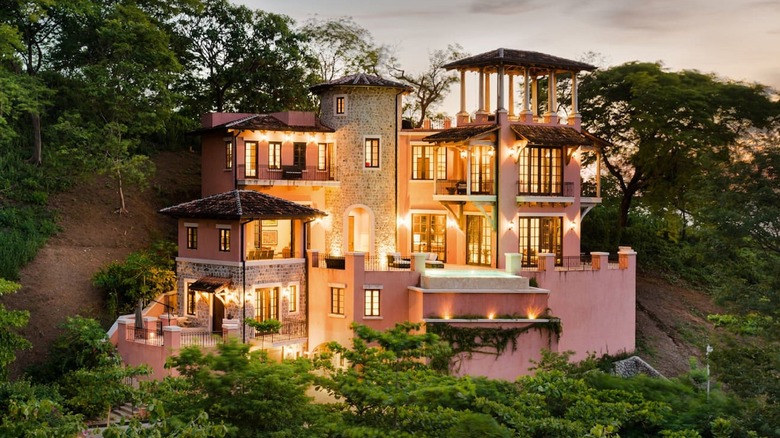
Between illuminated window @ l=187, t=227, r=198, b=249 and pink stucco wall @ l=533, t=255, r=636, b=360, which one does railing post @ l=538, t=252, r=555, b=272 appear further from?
Answer: illuminated window @ l=187, t=227, r=198, b=249

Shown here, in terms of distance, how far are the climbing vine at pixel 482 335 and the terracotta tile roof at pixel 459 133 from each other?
Answer: 7.61 meters

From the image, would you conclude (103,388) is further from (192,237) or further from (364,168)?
(364,168)

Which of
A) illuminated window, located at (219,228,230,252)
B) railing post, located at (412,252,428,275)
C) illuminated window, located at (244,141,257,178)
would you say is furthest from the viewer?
illuminated window, located at (244,141,257,178)

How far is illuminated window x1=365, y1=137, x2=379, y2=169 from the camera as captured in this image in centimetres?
3675

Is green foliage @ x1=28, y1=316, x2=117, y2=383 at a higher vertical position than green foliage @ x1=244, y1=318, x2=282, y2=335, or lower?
lower

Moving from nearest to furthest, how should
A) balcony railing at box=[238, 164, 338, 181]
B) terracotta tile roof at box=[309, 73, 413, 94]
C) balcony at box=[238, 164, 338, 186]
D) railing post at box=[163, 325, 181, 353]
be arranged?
railing post at box=[163, 325, 181, 353] < balcony at box=[238, 164, 338, 186] < balcony railing at box=[238, 164, 338, 181] < terracotta tile roof at box=[309, 73, 413, 94]

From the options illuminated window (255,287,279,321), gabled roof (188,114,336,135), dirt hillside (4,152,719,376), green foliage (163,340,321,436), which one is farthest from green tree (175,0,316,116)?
green foliage (163,340,321,436)

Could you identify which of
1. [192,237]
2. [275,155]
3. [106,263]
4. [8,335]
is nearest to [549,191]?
[275,155]

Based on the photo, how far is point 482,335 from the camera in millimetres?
31281

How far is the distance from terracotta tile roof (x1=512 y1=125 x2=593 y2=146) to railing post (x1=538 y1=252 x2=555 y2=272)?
434 cm

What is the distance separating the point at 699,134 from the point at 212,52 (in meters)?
24.4

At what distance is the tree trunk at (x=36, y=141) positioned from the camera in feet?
127

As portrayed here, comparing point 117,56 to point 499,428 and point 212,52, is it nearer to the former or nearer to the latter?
point 212,52

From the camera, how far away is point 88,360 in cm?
2955
